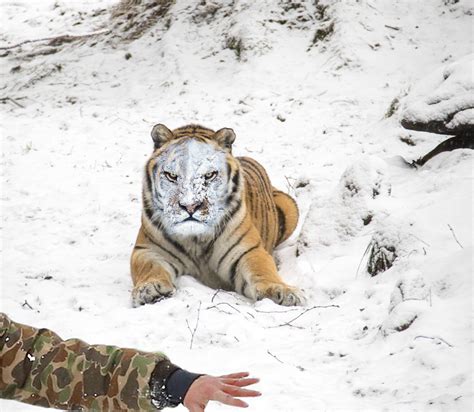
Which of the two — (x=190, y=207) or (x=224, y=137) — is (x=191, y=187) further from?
(x=224, y=137)

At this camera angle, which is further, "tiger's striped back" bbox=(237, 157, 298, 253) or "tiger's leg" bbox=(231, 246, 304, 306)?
"tiger's striped back" bbox=(237, 157, 298, 253)

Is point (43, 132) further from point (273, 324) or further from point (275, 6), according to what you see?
point (273, 324)

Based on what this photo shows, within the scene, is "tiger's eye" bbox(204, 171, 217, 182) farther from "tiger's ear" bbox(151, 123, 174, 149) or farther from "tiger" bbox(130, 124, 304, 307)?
"tiger's ear" bbox(151, 123, 174, 149)

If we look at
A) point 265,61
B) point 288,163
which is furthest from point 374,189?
point 265,61

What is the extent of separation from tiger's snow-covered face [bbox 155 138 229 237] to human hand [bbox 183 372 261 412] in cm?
322

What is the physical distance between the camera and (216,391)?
93.7 inches

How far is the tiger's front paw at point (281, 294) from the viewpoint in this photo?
5.20 metres

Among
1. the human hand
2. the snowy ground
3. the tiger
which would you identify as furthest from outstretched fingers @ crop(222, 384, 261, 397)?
the tiger

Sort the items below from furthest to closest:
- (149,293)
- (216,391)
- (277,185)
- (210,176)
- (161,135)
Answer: (277,185)
(161,135)
(210,176)
(149,293)
(216,391)

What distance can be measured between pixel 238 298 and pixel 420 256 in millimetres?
1453

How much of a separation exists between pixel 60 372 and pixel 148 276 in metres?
2.84

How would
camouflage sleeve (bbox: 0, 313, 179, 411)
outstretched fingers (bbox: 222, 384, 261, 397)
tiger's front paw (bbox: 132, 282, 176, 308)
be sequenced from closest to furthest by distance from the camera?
1. outstretched fingers (bbox: 222, 384, 261, 397)
2. camouflage sleeve (bbox: 0, 313, 179, 411)
3. tiger's front paw (bbox: 132, 282, 176, 308)

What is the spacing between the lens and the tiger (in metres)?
5.62

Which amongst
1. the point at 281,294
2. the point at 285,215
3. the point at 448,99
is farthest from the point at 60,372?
the point at 448,99
